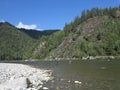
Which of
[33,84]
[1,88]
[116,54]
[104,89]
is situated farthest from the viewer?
[116,54]

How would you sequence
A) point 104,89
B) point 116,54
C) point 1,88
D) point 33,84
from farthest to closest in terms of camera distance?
point 116,54 → point 33,84 → point 104,89 → point 1,88

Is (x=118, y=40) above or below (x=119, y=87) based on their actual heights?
above

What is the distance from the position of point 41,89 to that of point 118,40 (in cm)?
17347

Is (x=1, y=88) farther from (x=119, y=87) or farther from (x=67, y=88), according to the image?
(x=119, y=87)

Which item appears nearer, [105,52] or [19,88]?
[19,88]

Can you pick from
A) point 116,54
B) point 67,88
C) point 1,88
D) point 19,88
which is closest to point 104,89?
point 67,88

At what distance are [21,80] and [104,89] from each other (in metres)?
10.7

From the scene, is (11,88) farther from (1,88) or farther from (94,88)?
(94,88)

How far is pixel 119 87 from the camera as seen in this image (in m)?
31.9

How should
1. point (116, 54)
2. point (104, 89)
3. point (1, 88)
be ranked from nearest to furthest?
point (1, 88) → point (104, 89) → point (116, 54)

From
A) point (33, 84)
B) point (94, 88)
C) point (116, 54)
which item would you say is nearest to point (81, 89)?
point (94, 88)

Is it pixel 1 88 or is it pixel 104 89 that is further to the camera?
pixel 104 89

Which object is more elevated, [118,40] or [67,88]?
[118,40]

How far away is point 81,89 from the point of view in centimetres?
3206
